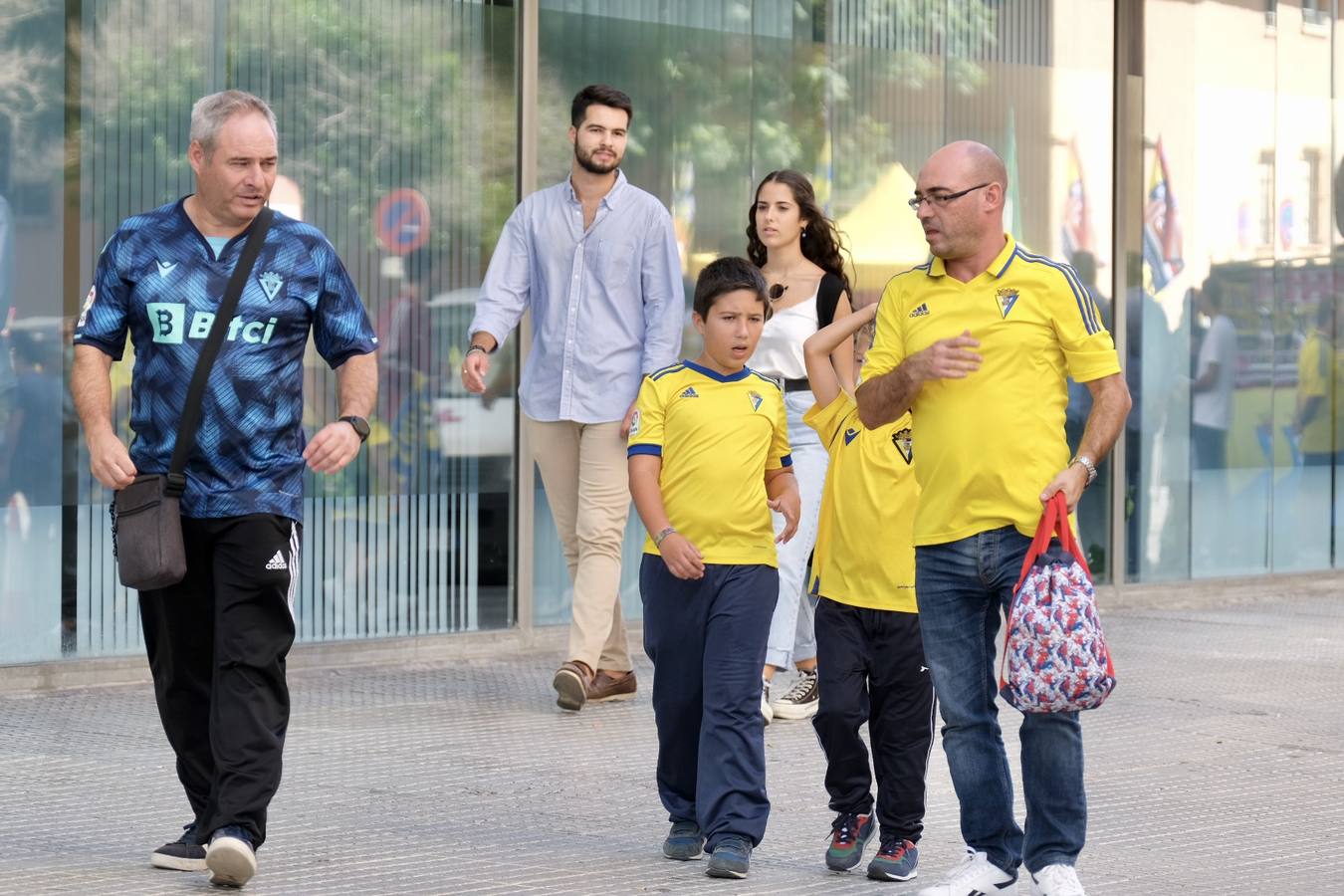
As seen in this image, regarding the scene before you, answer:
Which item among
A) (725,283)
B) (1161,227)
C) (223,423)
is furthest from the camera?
(1161,227)

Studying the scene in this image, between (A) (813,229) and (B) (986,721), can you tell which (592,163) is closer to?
(A) (813,229)

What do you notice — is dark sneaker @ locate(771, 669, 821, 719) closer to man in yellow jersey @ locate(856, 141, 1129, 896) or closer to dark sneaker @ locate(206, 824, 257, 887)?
man in yellow jersey @ locate(856, 141, 1129, 896)

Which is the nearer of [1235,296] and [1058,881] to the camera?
[1058,881]

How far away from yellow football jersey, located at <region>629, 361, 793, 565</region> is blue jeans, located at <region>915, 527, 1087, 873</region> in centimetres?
62

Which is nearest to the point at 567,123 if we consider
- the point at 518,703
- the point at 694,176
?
the point at 694,176

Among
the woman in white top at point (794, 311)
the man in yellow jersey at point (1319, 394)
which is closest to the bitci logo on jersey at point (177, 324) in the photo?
the woman in white top at point (794, 311)

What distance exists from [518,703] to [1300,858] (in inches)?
133

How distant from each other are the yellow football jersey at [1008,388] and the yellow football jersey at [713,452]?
2.37ft

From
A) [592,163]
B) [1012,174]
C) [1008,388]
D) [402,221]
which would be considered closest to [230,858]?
[1008,388]

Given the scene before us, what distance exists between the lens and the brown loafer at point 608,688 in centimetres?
810

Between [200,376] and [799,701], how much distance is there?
3430mm

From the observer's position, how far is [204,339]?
16.8 feet

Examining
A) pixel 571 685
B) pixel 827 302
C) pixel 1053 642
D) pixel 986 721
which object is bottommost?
pixel 571 685

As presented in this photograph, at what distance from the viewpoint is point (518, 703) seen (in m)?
8.11
